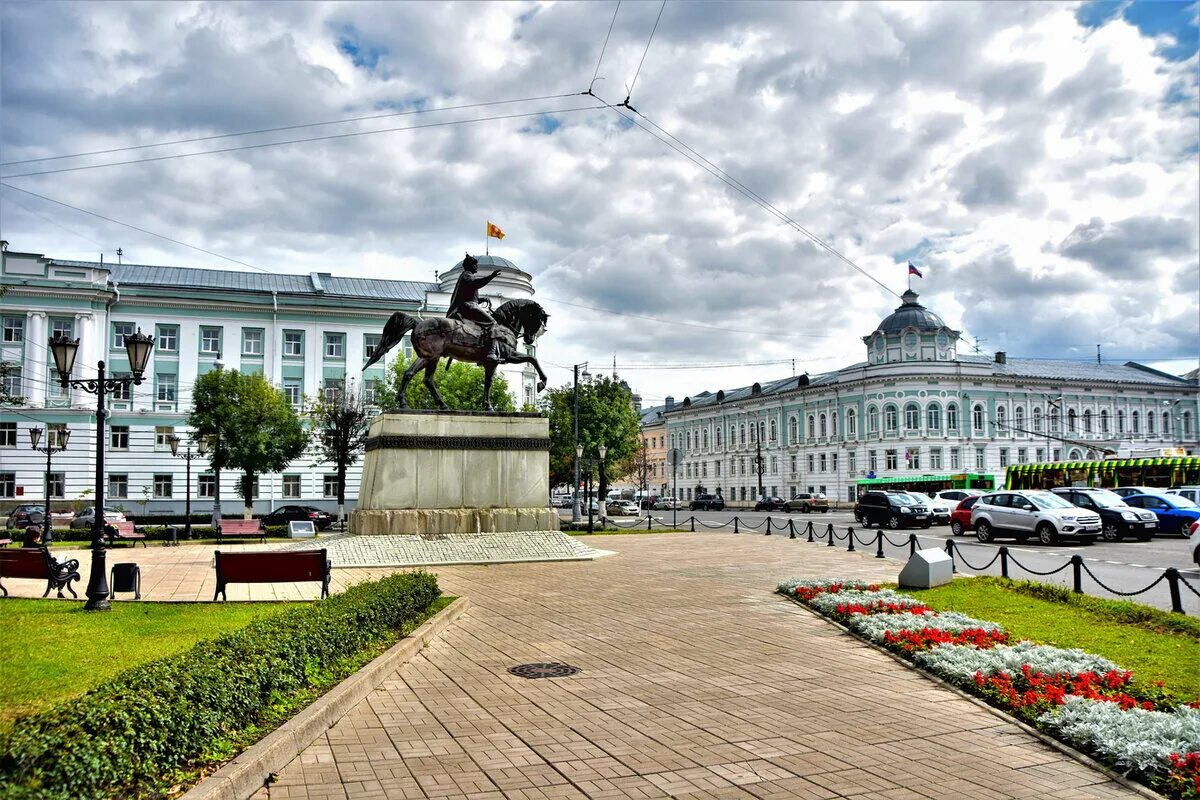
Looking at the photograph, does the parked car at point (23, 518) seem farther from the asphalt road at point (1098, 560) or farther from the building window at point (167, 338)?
the asphalt road at point (1098, 560)

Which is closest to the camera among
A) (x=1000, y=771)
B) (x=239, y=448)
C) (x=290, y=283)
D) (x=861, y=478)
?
(x=1000, y=771)

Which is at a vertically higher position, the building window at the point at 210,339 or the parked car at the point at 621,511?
the building window at the point at 210,339

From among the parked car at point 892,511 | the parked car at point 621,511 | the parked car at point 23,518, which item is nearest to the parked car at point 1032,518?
the parked car at point 892,511

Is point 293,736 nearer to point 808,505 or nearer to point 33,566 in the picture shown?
point 33,566

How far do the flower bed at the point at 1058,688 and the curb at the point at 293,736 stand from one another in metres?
5.57

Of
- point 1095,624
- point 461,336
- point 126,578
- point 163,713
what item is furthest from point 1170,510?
point 163,713

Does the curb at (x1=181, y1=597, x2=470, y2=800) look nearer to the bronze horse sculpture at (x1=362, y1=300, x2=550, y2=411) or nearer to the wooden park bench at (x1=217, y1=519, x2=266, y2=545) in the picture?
the bronze horse sculpture at (x1=362, y1=300, x2=550, y2=411)

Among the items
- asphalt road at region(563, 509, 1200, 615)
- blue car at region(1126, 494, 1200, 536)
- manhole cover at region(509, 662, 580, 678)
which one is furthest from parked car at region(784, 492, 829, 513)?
manhole cover at region(509, 662, 580, 678)

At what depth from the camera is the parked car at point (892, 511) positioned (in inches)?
1512

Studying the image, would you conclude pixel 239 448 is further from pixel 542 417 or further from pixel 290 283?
pixel 542 417

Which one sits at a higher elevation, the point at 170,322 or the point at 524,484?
the point at 170,322

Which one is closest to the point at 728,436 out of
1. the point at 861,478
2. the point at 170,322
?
the point at 861,478

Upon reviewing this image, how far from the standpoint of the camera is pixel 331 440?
48688mm

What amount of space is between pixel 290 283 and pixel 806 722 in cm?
6039
